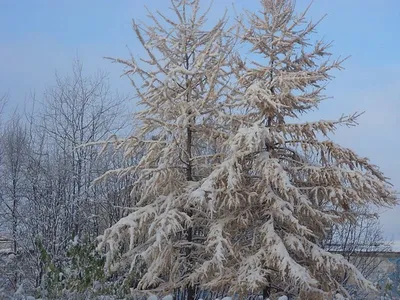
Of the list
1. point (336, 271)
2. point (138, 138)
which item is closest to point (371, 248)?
point (336, 271)

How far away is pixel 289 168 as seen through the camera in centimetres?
1149

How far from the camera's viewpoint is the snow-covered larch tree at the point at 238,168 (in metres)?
10.2

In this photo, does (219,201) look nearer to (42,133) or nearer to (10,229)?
(10,229)

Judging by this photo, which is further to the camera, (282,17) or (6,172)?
(6,172)

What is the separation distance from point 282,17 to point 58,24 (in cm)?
721

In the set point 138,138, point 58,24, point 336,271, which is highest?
point 58,24

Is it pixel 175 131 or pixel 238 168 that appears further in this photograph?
pixel 175 131

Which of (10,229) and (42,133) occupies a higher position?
(42,133)

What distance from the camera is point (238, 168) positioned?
1066cm

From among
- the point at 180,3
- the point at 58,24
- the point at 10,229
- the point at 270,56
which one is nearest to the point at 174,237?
the point at 270,56

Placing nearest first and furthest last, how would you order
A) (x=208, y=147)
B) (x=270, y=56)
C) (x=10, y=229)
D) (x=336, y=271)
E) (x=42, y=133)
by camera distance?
1. (x=336, y=271)
2. (x=270, y=56)
3. (x=208, y=147)
4. (x=10, y=229)
5. (x=42, y=133)

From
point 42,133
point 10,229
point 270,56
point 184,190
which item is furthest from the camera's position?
point 42,133

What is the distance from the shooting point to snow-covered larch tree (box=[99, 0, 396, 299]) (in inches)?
401

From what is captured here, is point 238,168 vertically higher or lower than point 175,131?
lower
